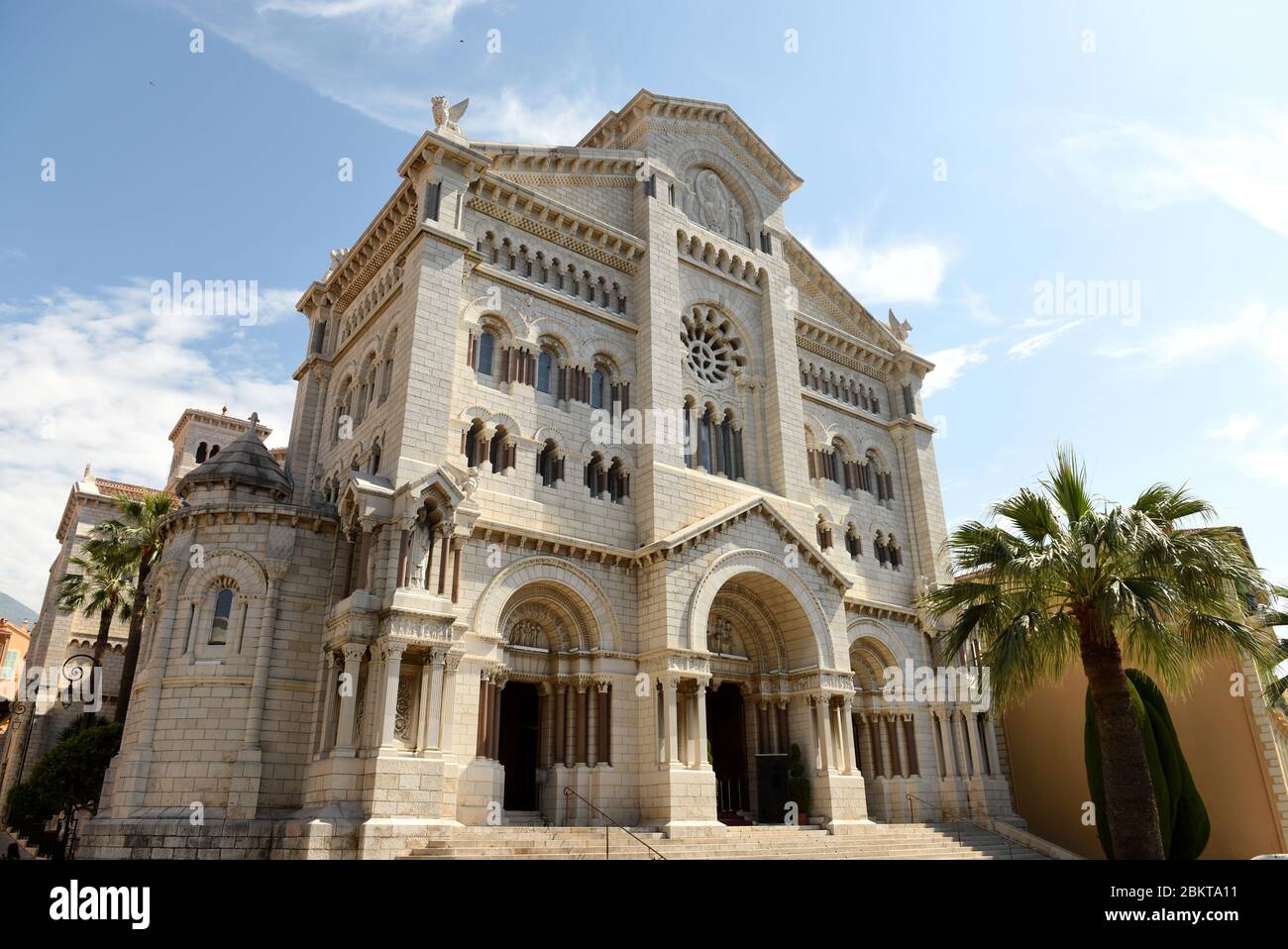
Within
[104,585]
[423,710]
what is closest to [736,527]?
[423,710]

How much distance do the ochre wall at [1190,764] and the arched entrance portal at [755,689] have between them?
932cm

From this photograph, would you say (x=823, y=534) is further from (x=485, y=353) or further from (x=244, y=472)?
(x=244, y=472)

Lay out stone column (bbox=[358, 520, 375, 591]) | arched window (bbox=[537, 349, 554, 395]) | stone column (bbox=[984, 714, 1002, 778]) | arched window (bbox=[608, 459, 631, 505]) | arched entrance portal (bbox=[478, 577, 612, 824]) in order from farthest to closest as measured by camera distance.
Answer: stone column (bbox=[984, 714, 1002, 778]), arched window (bbox=[537, 349, 554, 395]), arched window (bbox=[608, 459, 631, 505]), arched entrance portal (bbox=[478, 577, 612, 824]), stone column (bbox=[358, 520, 375, 591])

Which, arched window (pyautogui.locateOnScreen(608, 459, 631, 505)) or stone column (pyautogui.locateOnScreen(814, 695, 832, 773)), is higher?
A: arched window (pyautogui.locateOnScreen(608, 459, 631, 505))

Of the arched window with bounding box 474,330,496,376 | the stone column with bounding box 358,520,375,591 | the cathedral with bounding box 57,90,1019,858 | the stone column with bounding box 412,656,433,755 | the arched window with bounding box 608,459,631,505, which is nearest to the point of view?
the stone column with bounding box 412,656,433,755

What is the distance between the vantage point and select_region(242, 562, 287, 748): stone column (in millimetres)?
17922

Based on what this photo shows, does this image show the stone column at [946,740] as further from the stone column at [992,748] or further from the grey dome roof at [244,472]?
the grey dome roof at [244,472]

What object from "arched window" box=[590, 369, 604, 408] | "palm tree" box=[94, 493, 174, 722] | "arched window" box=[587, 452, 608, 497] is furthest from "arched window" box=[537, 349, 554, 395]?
"palm tree" box=[94, 493, 174, 722]

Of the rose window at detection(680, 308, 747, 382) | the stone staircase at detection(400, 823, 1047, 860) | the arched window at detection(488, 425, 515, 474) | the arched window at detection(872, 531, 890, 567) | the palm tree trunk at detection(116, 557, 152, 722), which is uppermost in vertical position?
the rose window at detection(680, 308, 747, 382)

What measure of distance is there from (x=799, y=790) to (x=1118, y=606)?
10.7 meters

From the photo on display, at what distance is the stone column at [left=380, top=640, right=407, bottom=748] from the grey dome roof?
705 cm

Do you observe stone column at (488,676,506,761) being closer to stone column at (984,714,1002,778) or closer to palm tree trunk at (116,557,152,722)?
palm tree trunk at (116,557,152,722)
